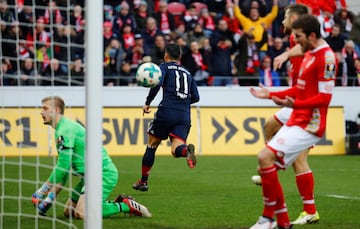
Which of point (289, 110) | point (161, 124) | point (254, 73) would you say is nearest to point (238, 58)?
point (254, 73)

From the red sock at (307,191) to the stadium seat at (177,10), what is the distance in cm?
1425

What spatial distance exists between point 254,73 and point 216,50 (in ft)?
3.87

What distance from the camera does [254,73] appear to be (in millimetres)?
22703

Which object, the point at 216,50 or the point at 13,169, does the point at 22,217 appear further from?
the point at 216,50

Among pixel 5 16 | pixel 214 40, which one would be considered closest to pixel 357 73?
pixel 214 40

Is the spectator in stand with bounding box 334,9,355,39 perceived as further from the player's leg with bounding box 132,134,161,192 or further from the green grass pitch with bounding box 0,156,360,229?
the player's leg with bounding box 132,134,161,192

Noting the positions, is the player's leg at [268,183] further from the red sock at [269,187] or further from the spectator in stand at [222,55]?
the spectator in stand at [222,55]

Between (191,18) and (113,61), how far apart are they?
2.54m

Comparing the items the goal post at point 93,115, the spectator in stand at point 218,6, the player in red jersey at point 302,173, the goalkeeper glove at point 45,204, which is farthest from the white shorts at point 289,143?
the spectator in stand at point 218,6

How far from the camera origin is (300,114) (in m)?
8.33

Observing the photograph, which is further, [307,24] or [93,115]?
[307,24]

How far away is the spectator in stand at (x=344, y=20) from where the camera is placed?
23583 mm

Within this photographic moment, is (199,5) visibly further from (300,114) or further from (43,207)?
(300,114)

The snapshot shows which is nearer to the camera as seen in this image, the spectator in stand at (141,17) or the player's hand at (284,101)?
the player's hand at (284,101)
